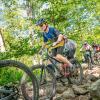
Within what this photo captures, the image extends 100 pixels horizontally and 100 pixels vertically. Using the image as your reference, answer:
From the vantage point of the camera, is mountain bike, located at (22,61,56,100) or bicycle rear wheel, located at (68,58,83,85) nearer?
mountain bike, located at (22,61,56,100)

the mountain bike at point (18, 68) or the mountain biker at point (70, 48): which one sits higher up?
the mountain biker at point (70, 48)

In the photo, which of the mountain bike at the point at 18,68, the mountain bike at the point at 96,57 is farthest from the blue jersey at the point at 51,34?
the mountain bike at the point at 96,57

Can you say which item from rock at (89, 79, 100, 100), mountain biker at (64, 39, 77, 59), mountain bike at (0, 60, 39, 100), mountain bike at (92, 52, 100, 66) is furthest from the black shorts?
mountain bike at (92, 52, 100, 66)

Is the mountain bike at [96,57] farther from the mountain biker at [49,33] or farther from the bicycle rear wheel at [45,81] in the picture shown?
the bicycle rear wheel at [45,81]

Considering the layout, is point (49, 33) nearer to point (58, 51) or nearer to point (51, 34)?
point (51, 34)

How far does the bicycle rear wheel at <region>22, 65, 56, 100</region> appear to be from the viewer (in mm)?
6309

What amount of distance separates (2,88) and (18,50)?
12.4m

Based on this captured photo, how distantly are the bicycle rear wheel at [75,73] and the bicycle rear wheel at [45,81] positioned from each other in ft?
6.36

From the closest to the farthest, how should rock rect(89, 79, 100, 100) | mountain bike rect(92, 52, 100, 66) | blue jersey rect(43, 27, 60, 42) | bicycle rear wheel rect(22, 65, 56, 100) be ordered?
rock rect(89, 79, 100, 100)
bicycle rear wheel rect(22, 65, 56, 100)
blue jersey rect(43, 27, 60, 42)
mountain bike rect(92, 52, 100, 66)

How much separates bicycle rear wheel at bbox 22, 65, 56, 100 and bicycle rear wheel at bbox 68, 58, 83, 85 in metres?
1.94

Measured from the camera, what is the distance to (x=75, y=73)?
8.81 metres

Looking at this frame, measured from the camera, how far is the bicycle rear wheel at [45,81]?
20.7 ft

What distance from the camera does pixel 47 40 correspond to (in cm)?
716

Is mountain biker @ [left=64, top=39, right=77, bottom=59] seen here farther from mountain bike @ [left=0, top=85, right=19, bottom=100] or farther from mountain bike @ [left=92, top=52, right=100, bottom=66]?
mountain bike @ [left=92, top=52, right=100, bottom=66]
